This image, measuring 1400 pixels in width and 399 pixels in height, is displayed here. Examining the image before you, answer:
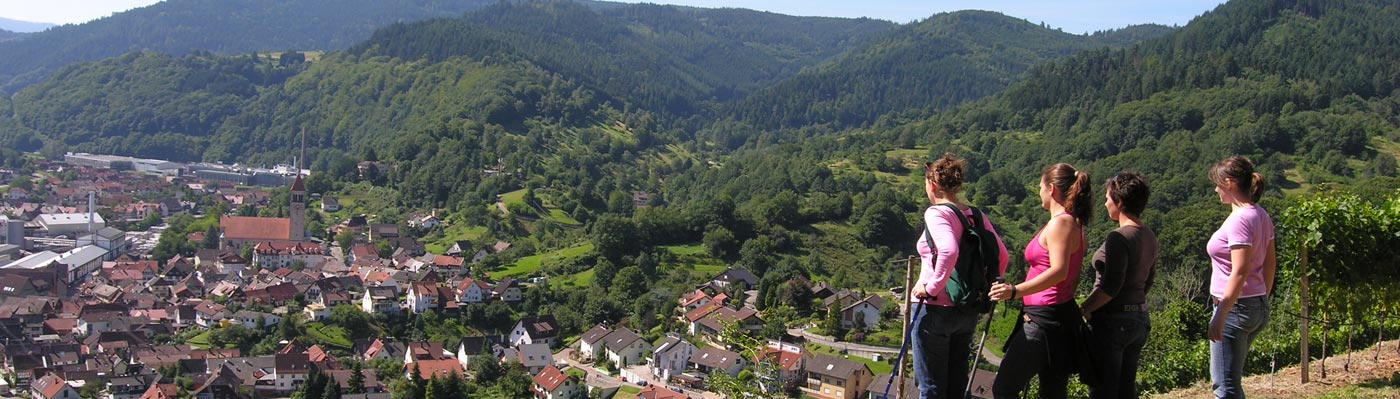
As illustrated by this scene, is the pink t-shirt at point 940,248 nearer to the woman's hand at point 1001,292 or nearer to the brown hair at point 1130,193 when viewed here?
the woman's hand at point 1001,292

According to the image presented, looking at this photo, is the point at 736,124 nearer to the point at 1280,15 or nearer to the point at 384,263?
the point at 1280,15

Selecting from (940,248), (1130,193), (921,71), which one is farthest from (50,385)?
(921,71)

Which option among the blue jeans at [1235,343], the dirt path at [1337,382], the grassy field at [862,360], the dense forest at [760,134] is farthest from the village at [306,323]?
the blue jeans at [1235,343]

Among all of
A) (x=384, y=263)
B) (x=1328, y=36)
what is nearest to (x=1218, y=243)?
(x=384, y=263)

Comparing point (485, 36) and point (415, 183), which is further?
point (485, 36)

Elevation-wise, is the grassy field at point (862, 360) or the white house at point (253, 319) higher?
the grassy field at point (862, 360)

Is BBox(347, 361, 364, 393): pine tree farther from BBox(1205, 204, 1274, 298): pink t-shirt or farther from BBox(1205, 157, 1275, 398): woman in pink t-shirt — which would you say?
BBox(1205, 204, 1274, 298): pink t-shirt

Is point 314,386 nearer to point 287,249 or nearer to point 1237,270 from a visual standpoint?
point 287,249

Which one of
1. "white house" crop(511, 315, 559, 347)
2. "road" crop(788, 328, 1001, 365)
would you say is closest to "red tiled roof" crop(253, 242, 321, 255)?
"white house" crop(511, 315, 559, 347)
